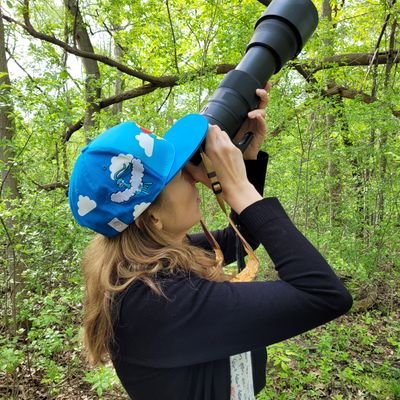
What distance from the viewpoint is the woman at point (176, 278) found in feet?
2.41

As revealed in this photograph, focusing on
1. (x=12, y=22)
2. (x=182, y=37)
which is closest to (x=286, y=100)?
(x=182, y=37)

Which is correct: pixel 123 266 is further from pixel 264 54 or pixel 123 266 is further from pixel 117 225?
pixel 264 54

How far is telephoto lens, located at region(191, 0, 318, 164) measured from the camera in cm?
104

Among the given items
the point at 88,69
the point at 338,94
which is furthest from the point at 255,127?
the point at 88,69

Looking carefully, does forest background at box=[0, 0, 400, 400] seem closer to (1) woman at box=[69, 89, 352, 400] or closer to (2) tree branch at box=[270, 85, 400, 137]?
(2) tree branch at box=[270, 85, 400, 137]

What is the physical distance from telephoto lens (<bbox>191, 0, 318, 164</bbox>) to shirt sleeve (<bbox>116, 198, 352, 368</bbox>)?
1.45 ft

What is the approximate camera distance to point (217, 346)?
0.75 meters

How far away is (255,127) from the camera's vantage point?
46.9 inches

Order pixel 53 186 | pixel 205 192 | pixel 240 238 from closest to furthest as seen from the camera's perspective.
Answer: pixel 240 238 → pixel 53 186 → pixel 205 192

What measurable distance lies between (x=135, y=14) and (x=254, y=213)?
474cm

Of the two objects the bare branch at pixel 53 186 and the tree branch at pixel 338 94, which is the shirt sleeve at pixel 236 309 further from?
the tree branch at pixel 338 94

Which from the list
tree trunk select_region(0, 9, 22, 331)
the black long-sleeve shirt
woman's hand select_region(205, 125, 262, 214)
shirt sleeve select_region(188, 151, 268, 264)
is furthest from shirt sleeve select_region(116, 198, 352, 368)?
tree trunk select_region(0, 9, 22, 331)

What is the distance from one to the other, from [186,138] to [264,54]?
0.46 metres

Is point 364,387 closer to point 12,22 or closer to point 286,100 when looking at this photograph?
point 286,100
